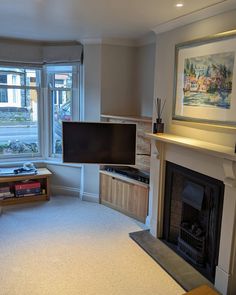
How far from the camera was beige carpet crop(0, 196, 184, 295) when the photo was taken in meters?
2.62

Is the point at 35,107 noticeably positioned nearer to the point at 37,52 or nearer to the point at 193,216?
the point at 37,52

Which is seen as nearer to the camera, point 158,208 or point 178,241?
point 178,241

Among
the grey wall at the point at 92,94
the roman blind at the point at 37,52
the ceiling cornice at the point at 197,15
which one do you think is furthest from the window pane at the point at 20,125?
the ceiling cornice at the point at 197,15

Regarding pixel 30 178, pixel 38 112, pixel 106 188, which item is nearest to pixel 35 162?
pixel 30 178

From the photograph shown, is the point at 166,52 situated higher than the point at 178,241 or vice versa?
the point at 166,52

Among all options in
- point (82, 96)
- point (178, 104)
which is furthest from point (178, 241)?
point (82, 96)

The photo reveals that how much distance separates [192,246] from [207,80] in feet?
5.56

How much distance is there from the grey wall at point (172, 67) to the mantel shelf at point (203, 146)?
0.07m

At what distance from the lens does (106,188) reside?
4449mm

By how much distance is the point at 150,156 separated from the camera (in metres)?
3.78

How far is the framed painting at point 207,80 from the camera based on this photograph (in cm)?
246

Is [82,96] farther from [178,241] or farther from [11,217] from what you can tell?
[178,241]

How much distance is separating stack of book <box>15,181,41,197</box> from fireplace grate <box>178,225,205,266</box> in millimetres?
2415

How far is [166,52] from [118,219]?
2.25m
